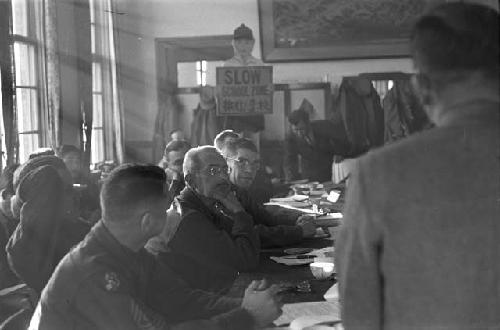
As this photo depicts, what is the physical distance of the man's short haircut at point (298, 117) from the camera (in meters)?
7.39

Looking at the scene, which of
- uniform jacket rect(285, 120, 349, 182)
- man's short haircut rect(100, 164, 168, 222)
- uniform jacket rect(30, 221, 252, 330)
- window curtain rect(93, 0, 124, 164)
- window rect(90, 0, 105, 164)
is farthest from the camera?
window curtain rect(93, 0, 124, 164)

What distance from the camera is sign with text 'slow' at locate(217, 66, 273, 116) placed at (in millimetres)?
3975

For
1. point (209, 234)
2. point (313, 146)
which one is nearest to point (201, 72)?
point (313, 146)

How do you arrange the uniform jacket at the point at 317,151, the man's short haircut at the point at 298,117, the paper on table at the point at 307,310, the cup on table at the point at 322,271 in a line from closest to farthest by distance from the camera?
the paper on table at the point at 307,310 < the cup on table at the point at 322,271 < the uniform jacket at the point at 317,151 < the man's short haircut at the point at 298,117

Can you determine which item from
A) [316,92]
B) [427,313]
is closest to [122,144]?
[316,92]

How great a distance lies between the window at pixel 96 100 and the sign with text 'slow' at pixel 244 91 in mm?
3419

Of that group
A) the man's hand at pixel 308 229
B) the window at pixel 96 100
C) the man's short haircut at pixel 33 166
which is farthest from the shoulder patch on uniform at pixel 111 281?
the window at pixel 96 100

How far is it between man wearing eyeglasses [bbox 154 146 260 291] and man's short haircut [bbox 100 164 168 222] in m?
0.69

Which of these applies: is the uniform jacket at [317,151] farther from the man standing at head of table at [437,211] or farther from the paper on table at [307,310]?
the man standing at head of table at [437,211]

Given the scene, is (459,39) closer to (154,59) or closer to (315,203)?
(315,203)

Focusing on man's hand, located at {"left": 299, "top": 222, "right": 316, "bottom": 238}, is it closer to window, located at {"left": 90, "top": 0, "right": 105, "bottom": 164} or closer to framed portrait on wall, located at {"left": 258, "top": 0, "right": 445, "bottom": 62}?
window, located at {"left": 90, "top": 0, "right": 105, "bottom": 164}

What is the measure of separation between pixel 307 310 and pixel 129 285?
47 cm

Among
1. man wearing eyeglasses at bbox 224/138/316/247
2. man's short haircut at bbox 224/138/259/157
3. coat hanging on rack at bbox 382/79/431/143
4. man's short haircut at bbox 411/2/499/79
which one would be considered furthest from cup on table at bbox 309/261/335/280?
coat hanging on rack at bbox 382/79/431/143

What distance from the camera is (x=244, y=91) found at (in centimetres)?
407
